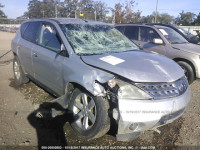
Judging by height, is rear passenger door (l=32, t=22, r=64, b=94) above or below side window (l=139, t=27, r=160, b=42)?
below

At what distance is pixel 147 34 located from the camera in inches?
247

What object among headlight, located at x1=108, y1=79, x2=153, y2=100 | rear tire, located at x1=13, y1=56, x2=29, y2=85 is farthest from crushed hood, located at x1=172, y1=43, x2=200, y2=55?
rear tire, located at x1=13, y1=56, x2=29, y2=85

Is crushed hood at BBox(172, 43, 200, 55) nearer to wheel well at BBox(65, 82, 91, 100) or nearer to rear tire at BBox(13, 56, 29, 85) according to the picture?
wheel well at BBox(65, 82, 91, 100)

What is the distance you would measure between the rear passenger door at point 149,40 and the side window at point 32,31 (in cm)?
344

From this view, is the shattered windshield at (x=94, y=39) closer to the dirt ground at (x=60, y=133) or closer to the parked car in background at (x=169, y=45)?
the parked car in background at (x=169, y=45)

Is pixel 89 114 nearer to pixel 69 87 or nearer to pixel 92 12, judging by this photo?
pixel 69 87

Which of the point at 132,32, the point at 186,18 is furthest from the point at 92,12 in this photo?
the point at 132,32

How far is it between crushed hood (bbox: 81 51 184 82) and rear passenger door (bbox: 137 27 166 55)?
293cm

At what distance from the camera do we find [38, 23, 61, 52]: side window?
3215 millimetres

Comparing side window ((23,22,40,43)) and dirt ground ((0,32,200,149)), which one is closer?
dirt ground ((0,32,200,149))

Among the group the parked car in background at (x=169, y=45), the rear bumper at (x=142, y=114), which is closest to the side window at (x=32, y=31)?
the parked car in background at (x=169, y=45)

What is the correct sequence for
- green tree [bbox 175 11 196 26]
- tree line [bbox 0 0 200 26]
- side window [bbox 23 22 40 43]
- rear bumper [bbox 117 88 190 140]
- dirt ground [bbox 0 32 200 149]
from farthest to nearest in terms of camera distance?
green tree [bbox 175 11 196 26]
tree line [bbox 0 0 200 26]
side window [bbox 23 22 40 43]
dirt ground [bbox 0 32 200 149]
rear bumper [bbox 117 88 190 140]

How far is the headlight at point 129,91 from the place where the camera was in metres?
2.27

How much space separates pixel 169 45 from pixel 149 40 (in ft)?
2.56
